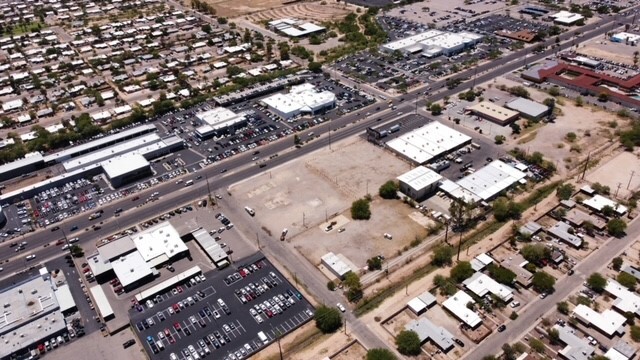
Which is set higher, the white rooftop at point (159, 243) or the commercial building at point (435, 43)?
the commercial building at point (435, 43)

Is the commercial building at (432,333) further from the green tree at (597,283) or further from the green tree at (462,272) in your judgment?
the green tree at (597,283)

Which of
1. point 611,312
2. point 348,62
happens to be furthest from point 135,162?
point 611,312

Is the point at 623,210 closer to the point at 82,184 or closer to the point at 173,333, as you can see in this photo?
the point at 173,333

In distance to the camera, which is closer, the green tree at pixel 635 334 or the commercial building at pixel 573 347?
the commercial building at pixel 573 347

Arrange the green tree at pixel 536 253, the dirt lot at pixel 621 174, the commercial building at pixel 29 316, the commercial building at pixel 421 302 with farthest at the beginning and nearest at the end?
1. the dirt lot at pixel 621 174
2. the green tree at pixel 536 253
3. the commercial building at pixel 421 302
4. the commercial building at pixel 29 316

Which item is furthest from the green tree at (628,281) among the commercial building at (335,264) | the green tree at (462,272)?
the commercial building at (335,264)
